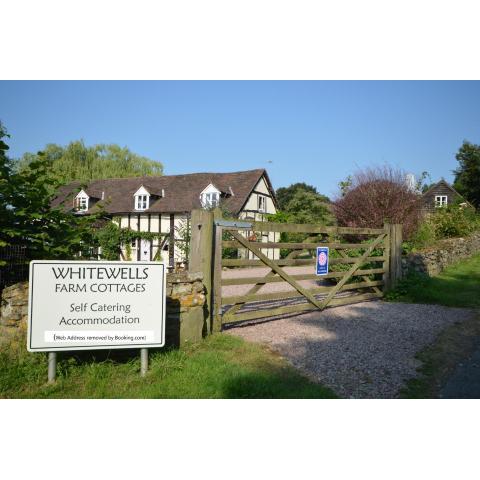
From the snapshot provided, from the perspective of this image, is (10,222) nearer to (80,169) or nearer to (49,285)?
(49,285)

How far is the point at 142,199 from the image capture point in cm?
2784

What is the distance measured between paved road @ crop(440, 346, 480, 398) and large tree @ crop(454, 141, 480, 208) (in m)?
32.6

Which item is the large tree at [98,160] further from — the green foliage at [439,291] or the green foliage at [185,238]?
the green foliage at [439,291]

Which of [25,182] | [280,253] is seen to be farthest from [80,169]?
[25,182]

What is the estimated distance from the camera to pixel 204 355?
444 centimetres

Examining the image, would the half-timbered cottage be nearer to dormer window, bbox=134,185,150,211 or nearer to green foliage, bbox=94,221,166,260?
dormer window, bbox=134,185,150,211

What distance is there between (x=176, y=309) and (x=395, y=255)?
645 centimetres

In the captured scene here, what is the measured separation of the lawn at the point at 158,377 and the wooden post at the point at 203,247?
112 cm

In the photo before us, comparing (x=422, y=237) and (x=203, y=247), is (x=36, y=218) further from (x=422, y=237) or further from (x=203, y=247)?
(x=422, y=237)

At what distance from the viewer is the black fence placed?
4.61m

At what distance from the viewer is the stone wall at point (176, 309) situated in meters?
4.21

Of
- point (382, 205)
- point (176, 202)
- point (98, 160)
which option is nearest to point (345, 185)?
point (382, 205)

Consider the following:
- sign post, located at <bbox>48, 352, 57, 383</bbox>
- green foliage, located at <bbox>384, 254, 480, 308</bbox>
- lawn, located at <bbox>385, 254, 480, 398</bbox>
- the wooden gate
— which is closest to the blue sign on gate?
the wooden gate

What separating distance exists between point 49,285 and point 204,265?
6.89 ft
